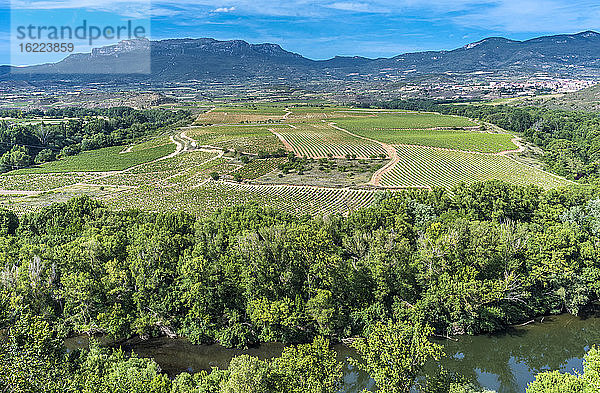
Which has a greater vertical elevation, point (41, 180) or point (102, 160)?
point (102, 160)

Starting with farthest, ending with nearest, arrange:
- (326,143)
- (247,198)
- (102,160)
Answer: (326,143) < (102,160) < (247,198)

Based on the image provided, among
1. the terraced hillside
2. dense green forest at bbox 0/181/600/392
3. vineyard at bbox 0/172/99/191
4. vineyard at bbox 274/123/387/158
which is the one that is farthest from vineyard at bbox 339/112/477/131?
dense green forest at bbox 0/181/600/392

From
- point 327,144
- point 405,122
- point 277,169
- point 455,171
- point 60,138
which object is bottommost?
point 277,169

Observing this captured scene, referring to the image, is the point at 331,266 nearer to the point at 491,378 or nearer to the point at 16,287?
the point at 491,378

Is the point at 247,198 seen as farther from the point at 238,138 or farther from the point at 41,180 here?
the point at 238,138

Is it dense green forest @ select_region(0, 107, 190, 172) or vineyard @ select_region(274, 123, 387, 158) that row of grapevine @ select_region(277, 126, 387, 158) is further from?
dense green forest @ select_region(0, 107, 190, 172)

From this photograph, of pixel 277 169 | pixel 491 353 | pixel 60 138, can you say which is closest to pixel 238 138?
pixel 277 169

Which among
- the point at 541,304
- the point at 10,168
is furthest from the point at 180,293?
the point at 10,168

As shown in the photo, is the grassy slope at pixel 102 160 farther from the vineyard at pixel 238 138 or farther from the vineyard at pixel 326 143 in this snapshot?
the vineyard at pixel 326 143
